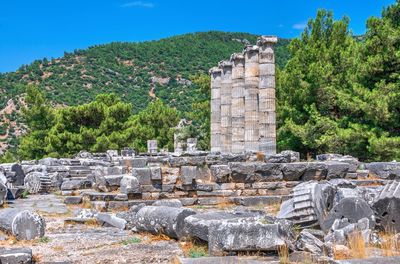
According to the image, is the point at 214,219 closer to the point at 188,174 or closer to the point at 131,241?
the point at 131,241

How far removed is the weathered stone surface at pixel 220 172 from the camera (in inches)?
526

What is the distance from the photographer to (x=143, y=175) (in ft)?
42.5

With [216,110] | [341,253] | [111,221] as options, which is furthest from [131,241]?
[216,110]

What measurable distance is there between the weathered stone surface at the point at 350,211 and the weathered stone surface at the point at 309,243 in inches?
43.6

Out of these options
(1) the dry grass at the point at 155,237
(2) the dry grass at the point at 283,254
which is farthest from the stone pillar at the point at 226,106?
(2) the dry grass at the point at 283,254

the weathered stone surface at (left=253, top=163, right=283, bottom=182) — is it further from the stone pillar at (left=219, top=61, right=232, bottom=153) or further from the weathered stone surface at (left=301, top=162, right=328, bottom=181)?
the stone pillar at (left=219, top=61, right=232, bottom=153)

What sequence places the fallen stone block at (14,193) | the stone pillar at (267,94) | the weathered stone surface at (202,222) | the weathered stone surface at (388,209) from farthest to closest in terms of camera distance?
the stone pillar at (267,94)
the fallen stone block at (14,193)
the weathered stone surface at (388,209)
the weathered stone surface at (202,222)

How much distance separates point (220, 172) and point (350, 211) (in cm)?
566

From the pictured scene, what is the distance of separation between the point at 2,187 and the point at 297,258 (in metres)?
8.53

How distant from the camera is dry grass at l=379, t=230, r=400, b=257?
6.45 metres

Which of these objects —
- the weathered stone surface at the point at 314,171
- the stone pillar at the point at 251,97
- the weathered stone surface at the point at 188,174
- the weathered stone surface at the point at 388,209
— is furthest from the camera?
the stone pillar at the point at 251,97

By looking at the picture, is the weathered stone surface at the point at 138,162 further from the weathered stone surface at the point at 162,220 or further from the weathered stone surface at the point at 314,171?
the weathered stone surface at the point at 162,220

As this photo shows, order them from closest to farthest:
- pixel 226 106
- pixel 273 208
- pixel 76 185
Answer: pixel 273 208, pixel 76 185, pixel 226 106

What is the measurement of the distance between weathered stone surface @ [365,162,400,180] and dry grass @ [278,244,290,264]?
9.41 m
